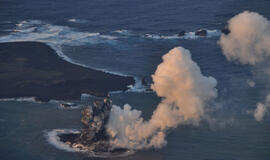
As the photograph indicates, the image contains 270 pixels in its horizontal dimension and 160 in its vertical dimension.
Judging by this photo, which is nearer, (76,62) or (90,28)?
(76,62)

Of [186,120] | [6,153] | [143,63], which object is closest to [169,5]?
[143,63]

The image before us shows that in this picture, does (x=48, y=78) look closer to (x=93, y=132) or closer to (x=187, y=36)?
(x=93, y=132)

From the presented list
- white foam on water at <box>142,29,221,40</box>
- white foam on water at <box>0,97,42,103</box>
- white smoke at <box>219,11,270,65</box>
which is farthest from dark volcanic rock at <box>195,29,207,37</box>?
white foam on water at <box>0,97,42,103</box>

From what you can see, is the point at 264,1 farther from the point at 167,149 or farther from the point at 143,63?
the point at 167,149

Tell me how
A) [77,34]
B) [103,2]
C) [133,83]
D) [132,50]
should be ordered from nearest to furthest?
1. [133,83]
2. [132,50]
3. [77,34]
4. [103,2]

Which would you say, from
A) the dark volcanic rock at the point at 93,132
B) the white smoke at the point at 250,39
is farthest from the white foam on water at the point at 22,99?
the white smoke at the point at 250,39
